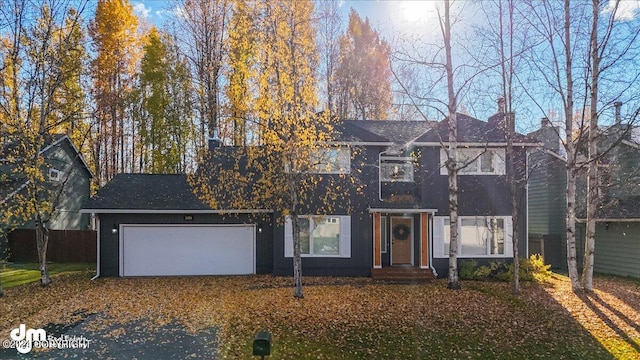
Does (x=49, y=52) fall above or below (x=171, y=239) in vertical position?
above

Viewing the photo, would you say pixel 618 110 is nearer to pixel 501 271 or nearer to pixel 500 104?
pixel 500 104

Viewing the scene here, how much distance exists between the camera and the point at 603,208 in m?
12.7

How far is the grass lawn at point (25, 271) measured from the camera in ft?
44.5

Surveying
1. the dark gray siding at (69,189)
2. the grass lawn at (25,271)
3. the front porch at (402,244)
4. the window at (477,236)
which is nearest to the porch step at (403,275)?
the front porch at (402,244)

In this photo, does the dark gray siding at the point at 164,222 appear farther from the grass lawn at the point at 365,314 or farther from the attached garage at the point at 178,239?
the grass lawn at the point at 365,314

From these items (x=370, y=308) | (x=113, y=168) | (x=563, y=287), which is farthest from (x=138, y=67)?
(x=563, y=287)

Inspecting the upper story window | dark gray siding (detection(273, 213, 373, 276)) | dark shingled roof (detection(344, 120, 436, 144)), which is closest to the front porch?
dark gray siding (detection(273, 213, 373, 276))

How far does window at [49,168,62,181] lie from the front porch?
53.2ft

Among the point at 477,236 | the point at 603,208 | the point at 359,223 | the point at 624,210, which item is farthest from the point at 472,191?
the point at 624,210

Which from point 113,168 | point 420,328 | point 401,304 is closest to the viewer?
point 420,328

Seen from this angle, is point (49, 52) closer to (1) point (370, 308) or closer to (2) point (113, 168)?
(1) point (370, 308)

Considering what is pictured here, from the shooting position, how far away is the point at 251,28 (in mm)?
10336

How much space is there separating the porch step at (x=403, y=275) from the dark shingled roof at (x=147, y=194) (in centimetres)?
644

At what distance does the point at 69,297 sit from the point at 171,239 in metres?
4.07
